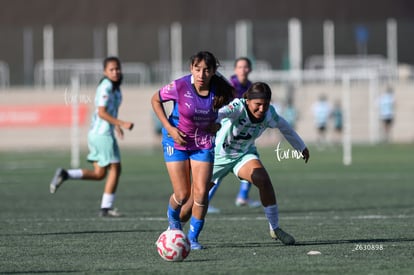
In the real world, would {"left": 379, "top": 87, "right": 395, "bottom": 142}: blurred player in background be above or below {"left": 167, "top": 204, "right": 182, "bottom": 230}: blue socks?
above

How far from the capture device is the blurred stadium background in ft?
137

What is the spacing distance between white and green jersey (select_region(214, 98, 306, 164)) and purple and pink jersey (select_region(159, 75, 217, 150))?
205 mm

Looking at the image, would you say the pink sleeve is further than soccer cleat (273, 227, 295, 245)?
No

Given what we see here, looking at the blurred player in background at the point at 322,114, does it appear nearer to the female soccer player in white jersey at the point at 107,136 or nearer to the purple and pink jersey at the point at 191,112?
the female soccer player in white jersey at the point at 107,136

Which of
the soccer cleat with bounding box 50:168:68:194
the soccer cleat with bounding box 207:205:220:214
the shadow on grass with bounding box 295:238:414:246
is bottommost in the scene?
the soccer cleat with bounding box 207:205:220:214

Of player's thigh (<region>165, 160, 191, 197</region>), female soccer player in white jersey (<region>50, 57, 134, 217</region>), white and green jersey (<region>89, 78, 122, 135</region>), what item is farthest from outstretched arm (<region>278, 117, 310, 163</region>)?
white and green jersey (<region>89, 78, 122, 135</region>)

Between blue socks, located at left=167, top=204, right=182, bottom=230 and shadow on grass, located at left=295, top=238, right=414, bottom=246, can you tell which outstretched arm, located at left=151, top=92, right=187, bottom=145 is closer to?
blue socks, located at left=167, top=204, right=182, bottom=230

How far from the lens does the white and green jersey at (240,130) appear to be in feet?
36.4

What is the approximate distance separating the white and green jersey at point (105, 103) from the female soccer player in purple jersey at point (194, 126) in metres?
4.19

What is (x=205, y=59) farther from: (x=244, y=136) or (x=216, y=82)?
(x=244, y=136)

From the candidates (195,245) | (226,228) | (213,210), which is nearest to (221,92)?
(195,245)

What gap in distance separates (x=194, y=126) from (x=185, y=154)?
1.09ft

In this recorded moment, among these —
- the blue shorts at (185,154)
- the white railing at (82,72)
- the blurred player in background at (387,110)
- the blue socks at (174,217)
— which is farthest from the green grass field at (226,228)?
the white railing at (82,72)

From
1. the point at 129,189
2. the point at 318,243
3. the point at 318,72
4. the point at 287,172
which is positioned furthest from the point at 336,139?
the point at 318,243
